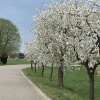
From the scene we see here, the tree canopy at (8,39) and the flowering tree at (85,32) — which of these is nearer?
the flowering tree at (85,32)

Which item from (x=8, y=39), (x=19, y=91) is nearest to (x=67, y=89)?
(x=19, y=91)

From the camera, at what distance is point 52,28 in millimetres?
25000

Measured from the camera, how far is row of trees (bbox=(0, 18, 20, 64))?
120m

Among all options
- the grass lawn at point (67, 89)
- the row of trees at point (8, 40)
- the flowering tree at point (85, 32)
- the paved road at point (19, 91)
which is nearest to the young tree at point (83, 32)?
the flowering tree at point (85, 32)

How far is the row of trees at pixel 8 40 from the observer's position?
120500mm

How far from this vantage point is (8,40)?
121000 mm

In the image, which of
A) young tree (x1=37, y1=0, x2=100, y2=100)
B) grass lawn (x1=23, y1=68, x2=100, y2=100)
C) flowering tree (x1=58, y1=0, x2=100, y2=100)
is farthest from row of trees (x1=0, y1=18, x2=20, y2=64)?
flowering tree (x1=58, y1=0, x2=100, y2=100)

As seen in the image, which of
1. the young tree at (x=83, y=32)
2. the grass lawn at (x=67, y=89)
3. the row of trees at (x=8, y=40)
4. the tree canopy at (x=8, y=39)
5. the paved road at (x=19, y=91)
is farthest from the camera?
the tree canopy at (x=8, y=39)

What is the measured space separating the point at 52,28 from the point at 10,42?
96717mm

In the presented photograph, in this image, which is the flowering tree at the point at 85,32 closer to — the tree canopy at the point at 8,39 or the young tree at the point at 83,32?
the young tree at the point at 83,32

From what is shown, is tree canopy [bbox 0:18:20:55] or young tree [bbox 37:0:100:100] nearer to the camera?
young tree [bbox 37:0:100:100]

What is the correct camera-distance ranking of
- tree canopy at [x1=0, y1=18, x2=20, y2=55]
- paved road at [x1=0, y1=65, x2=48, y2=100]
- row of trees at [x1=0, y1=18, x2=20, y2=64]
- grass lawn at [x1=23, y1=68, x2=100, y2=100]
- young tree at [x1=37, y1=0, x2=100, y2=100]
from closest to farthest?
young tree at [x1=37, y1=0, x2=100, y2=100] → paved road at [x1=0, y1=65, x2=48, y2=100] → grass lawn at [x1=23, y1=68, x2=100, y2=100] → row of trees at [x1=0, y1=18, x2=20, y2=64] → tree canopy at [x1=0, y1=18, x2=20, y2=55]

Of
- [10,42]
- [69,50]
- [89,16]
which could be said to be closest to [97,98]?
[69,50]

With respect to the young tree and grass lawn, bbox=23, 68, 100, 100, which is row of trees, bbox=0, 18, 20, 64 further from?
the young tree
